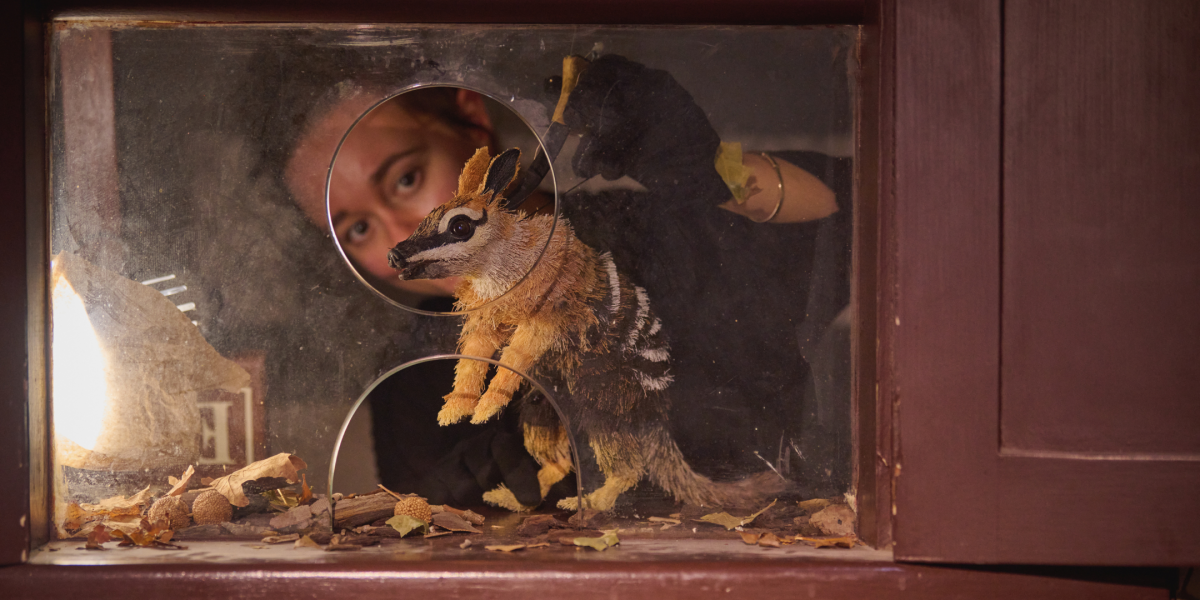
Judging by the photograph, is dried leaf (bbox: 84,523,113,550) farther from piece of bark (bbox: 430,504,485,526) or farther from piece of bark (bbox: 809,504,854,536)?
piece of bark (bbox: 809,504,854,536)

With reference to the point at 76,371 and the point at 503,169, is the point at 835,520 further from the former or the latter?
the point at 76,371

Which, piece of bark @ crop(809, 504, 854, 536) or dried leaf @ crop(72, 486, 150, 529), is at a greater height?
dried leaf @ crop(72, 486, 150, 529)

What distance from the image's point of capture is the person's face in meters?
1.01

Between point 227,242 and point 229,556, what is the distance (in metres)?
0.45

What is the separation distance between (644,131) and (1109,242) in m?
0.62

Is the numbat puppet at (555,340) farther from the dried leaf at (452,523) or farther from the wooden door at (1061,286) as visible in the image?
the wooden door at (1061,286)

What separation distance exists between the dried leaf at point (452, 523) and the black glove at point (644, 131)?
0.54m

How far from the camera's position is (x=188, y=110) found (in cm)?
101

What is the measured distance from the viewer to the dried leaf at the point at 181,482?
3.29 ft

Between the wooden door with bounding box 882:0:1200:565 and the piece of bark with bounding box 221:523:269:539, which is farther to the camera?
the piece of bark with bounding box 221:523:269:539

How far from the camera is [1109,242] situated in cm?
84

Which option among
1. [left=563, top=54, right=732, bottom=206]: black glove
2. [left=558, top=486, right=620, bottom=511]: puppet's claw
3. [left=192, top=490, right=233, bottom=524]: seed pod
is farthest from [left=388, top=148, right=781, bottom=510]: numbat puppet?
[left=192, top=490, right=233, bottom=524]: seed pod

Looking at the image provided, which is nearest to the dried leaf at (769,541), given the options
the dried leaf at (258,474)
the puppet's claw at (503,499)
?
the puppet's claw at (503,499)

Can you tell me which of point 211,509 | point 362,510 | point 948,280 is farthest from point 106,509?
point 948,280
